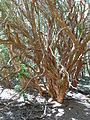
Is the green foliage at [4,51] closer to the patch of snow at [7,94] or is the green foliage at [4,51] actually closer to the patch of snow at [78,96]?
the patch of snow at [7,94]

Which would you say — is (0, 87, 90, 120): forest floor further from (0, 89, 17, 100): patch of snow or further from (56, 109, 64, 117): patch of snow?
(0, 89, 17, 100): patch of snow

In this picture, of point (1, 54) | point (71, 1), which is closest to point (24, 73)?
point (1, 54)

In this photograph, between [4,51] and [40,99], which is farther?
[4,51]

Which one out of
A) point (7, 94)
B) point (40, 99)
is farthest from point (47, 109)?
point (7, 94)

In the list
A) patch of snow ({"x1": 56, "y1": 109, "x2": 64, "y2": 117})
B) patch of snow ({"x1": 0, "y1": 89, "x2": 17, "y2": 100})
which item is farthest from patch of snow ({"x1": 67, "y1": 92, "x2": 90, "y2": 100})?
patch of snow ({"x1": 0, "y1": 89, "x2": 17, "y2": 100})

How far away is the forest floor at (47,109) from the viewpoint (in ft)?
13.9

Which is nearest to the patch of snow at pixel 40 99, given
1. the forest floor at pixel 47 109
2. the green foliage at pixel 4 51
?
the forest floor at pixel 47 109

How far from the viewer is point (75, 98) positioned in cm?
495

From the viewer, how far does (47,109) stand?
4.46 m

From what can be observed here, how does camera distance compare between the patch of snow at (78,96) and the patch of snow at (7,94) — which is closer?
the patch of snow at (78,96)

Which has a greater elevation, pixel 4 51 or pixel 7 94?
pixel 4 51

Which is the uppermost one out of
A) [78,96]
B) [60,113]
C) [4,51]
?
[4,51]

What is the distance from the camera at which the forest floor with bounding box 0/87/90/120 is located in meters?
4.23

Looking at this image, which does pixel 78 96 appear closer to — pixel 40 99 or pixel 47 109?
pixel 40 99
